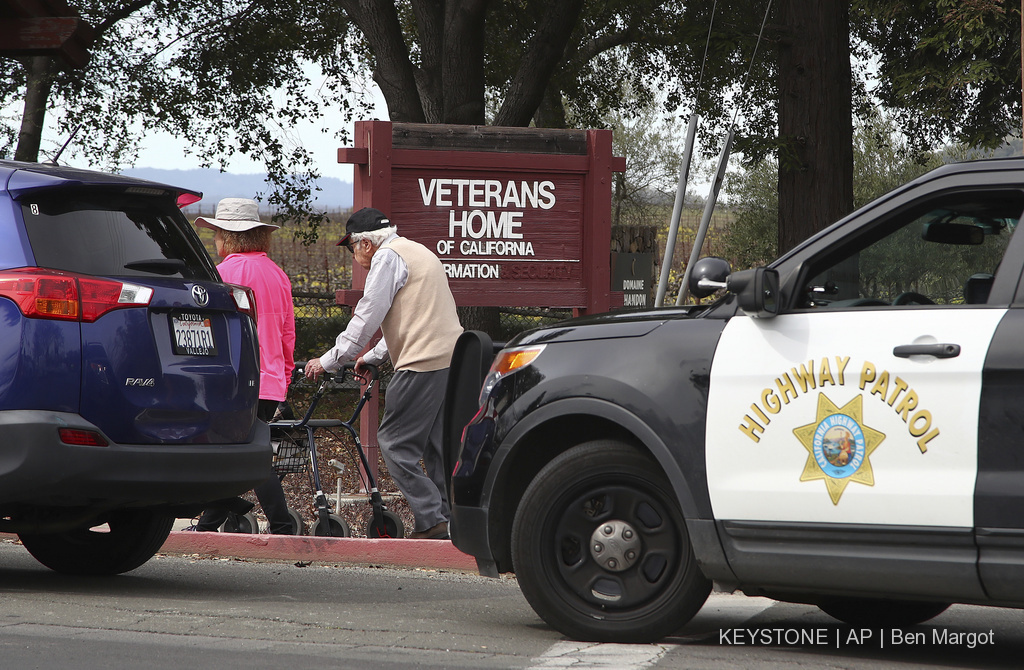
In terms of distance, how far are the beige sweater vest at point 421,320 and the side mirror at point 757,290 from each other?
303 centimetres

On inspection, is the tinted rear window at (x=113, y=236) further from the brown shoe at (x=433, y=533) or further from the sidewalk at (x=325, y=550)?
the brown shoe at (x=433, y=533)

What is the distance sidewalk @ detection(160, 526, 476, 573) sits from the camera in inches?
287

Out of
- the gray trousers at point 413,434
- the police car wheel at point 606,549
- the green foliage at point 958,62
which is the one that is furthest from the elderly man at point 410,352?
the green foliage at point 958,62

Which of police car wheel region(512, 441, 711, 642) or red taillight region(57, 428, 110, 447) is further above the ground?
red taillight region(57, 428, 110, 447)

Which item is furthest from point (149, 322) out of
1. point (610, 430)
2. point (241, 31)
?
point (241, 31)

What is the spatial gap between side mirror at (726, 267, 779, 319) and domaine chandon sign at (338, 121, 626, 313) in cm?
476

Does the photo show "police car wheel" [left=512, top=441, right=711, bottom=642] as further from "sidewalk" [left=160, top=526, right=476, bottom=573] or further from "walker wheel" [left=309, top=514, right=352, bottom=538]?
"walker wheel" [left=309, top=514, right=352, bottom=538]

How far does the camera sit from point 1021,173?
4.64m

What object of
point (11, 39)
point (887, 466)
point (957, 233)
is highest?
point (11, 39)

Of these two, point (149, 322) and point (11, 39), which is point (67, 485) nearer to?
point (149, 322)

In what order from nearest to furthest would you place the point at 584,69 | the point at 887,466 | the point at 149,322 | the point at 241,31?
the point at 887,466 < the point at 149,322 < the point at 241,31 < the point at 584,69

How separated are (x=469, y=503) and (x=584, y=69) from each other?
51.3ft

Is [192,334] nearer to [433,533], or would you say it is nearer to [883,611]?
[433,533]

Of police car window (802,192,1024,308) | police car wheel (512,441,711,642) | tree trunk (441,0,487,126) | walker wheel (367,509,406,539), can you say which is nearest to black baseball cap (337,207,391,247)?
walker wheel (367,509,406,539)
